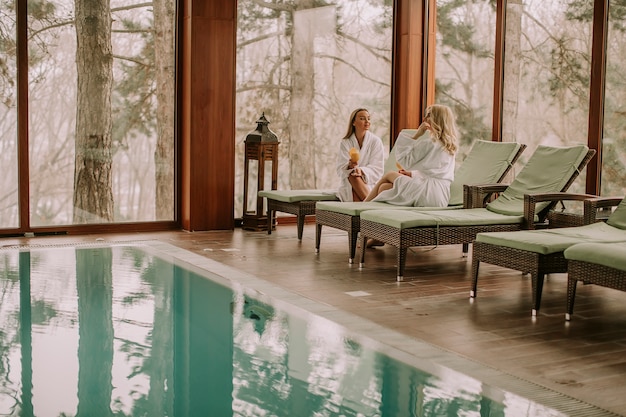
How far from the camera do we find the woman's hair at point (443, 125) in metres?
6.83

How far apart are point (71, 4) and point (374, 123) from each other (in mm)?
3446

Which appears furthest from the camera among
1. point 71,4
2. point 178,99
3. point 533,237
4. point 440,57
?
point 440,57

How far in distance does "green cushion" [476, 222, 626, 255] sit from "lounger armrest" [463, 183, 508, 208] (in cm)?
127

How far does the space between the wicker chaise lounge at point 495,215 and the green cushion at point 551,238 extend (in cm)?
67

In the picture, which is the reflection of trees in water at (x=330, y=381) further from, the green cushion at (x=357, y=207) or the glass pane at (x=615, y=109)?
the glass pane at (x=615, y=109)

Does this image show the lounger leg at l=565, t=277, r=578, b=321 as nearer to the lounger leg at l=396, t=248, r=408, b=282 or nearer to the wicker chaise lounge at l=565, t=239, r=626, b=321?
the wicker chaise lounge at l=565, t=239, r=626, b=321

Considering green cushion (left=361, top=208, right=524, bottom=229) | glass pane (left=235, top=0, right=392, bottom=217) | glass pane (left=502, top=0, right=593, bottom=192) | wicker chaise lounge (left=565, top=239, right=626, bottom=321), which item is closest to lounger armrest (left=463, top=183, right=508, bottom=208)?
green cushion (left=361, top=208, right=524, bottom=229)

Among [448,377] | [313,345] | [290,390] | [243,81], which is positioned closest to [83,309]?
[313,345]

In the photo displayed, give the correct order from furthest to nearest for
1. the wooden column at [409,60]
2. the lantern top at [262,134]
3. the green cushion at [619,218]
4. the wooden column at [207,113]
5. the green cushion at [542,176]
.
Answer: the wooden column at [409,60] < the lantern top at [262,134] < the wooden column at [207,113] < the green cushion at [542,176] < the green cushion at [619,218]

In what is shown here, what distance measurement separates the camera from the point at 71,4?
26.0 feet

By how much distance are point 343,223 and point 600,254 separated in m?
2.57

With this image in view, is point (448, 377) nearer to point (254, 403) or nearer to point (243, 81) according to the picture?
point (254, 403)

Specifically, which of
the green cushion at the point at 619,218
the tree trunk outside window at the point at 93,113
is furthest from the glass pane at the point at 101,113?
the green cushion at the point at 619,218

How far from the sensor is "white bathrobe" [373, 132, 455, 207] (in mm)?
6941
